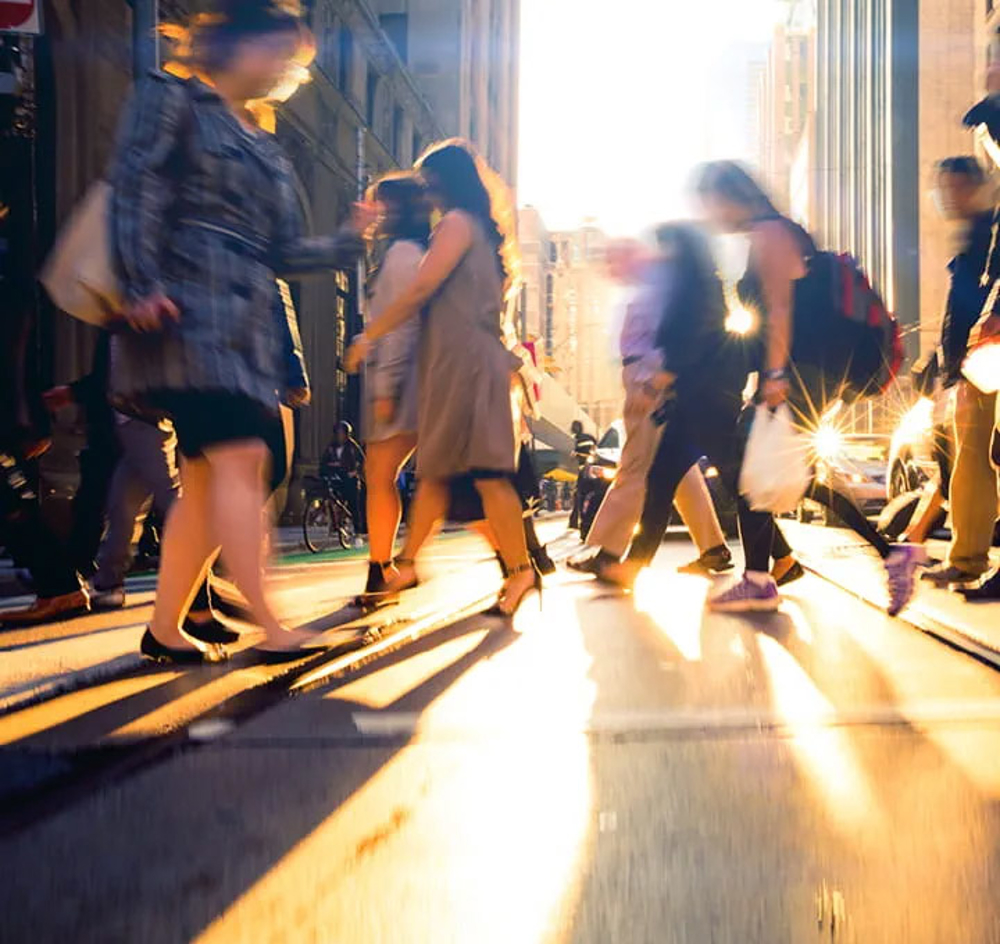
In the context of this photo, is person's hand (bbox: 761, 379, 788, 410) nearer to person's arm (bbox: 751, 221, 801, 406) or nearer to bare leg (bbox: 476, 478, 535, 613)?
person's arm (bbox: 751, 221, 801, 406)

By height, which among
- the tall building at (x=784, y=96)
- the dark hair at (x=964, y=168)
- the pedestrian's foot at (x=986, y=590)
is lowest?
the pedestrian's foot at (x=986, y=590)

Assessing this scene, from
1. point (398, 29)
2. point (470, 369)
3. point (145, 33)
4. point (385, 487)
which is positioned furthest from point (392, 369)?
point (398, 29)

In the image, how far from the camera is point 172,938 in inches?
71.9

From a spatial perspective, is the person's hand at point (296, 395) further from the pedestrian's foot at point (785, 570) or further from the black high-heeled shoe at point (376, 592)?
the pedestrian's foot at point (785, 570)

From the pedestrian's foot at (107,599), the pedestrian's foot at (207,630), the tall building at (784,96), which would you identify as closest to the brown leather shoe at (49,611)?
the pedestrian's foot at (107,599)

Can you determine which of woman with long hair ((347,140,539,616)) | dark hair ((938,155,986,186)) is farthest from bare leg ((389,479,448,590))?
dark hair ((938,155,986,186))

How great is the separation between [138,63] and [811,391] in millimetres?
10161

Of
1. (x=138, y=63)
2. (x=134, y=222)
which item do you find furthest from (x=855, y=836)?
(x=138, y=63)

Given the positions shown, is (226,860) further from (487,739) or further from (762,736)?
(762,736)

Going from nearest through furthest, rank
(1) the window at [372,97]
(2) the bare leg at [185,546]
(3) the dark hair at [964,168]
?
1. (2) the bare leg at [185,546]
2. (3) the dark hair at [964,168]
3. (1) the window at [372,97]

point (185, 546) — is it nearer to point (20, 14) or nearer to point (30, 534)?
point (30, 534)

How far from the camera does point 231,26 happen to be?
4.14 metres

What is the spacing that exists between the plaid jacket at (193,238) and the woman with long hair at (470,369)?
154 cm

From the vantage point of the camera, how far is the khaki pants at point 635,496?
24.4 ft
